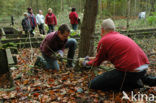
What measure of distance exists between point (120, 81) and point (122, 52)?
542 millimetres

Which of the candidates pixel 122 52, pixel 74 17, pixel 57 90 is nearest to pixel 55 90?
pixel 57 90

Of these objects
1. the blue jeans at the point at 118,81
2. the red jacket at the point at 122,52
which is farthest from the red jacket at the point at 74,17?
the blue jeans at the point at 118,81

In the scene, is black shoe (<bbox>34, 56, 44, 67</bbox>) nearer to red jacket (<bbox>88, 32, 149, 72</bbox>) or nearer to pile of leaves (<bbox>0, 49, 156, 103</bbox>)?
pile of leaves (<bbox>0, 49, 156, 103</bbox>)

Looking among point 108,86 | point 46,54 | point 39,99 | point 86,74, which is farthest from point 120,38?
point 46,54

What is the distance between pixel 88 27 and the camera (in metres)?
3.48

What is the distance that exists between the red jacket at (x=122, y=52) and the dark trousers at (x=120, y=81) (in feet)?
0.44

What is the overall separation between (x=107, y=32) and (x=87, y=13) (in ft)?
3.19

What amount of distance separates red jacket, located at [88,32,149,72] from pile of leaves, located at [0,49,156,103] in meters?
0.61

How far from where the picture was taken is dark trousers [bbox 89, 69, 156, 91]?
247cm

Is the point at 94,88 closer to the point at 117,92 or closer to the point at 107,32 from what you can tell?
the point at 117,92

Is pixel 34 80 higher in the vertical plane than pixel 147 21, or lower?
lower

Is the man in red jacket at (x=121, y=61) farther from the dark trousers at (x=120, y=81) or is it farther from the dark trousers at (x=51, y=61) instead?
the dark trousers at (x=51, y=61)

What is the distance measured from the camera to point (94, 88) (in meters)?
2.81

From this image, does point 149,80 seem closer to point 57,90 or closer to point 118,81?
point 118,81
